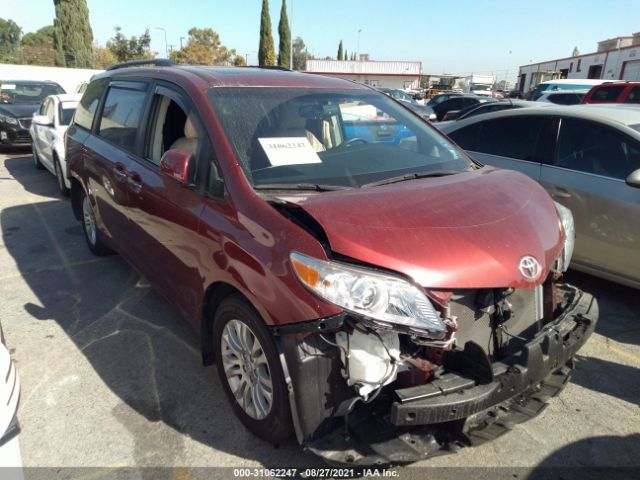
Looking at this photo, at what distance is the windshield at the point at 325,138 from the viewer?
2.64 meters

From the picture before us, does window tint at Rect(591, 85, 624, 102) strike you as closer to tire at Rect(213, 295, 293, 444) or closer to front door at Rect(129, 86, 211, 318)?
front door at Rect(129, 86, 211, 318)

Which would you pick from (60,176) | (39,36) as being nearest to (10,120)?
(60,176)

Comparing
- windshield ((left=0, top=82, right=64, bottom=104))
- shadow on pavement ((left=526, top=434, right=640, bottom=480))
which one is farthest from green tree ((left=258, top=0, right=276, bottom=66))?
shadow on pavement ((left=526, top=434, right=640, bottom=480))

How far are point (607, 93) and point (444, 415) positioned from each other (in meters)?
14.5

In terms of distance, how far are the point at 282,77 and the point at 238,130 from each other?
0.84m

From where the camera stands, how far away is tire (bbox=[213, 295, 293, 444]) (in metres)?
2.14

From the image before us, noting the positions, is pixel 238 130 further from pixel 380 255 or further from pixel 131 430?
pixel 131 430

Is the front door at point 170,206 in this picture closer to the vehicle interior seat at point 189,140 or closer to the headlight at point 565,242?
the vehicle interior seat at point 189,140

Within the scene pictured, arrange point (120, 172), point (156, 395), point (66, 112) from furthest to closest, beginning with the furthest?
1. point (66, 112)
2. point (120, 172)
3. point (156, 395)

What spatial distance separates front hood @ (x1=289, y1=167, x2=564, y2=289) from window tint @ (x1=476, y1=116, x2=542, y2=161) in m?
2.19

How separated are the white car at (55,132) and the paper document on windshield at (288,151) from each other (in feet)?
17.9

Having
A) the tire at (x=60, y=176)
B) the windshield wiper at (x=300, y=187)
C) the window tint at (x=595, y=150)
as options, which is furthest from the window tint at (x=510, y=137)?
the tire at (x=60, y=176)

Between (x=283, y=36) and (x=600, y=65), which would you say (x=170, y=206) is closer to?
(x=600, y=65)

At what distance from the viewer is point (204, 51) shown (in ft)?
169
